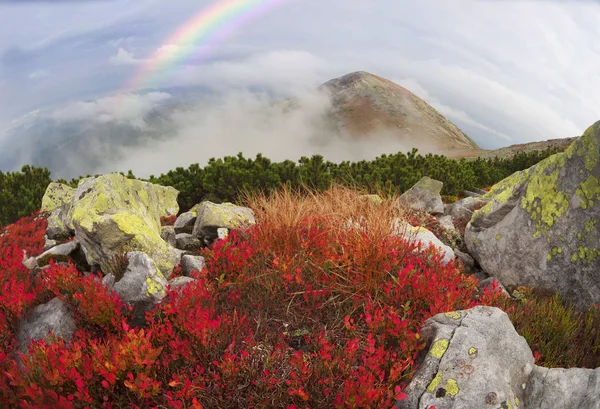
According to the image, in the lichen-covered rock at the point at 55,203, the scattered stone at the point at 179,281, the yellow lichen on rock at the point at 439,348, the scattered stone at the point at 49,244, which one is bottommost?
→ the scattered stone at the point at 49,244

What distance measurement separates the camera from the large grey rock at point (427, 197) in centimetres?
1223

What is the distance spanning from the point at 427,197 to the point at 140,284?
30.9 ft

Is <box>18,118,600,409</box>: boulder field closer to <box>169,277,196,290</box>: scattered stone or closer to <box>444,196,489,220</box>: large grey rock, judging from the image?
<box>169,277,196,290</box>: scattered stone

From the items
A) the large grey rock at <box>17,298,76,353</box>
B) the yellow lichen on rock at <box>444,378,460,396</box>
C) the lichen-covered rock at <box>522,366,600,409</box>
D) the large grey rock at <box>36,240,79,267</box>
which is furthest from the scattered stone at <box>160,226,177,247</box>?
the lichen-covered rock at <box>522,366,600,409</box>

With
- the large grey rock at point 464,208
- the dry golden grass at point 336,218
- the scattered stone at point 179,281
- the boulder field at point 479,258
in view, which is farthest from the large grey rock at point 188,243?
the large grey rock at point 464,208

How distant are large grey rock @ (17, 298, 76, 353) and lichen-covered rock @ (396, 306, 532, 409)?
4.18 meters

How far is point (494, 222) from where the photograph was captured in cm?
832

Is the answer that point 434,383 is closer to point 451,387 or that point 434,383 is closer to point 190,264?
point 451,387

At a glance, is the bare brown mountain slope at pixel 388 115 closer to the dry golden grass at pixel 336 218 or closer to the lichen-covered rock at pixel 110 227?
the dry golden grass at pixel 336 218

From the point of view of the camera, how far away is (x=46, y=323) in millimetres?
5371

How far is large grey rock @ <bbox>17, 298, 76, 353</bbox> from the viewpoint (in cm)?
527

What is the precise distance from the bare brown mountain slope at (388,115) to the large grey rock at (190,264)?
408 feet

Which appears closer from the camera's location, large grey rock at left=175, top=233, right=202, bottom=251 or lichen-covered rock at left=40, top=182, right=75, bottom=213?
large grey rock at left=175, top=233, right=202, bottom=251

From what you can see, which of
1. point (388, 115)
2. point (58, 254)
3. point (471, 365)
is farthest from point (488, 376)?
point (388, 115)
